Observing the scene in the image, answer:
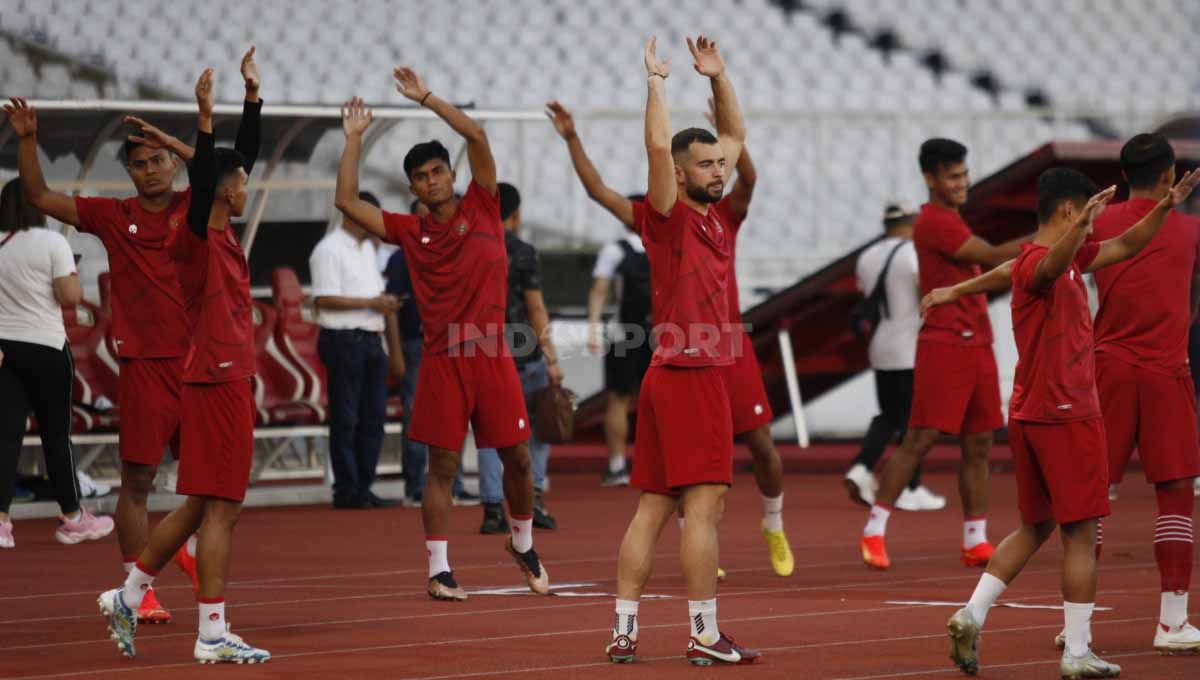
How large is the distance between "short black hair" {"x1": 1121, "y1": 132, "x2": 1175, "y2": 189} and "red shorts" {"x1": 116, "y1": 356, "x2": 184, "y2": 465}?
3.63 meters

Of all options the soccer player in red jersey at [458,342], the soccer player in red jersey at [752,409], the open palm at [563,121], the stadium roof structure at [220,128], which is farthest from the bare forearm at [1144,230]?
the stadium roof structure at [220,128]

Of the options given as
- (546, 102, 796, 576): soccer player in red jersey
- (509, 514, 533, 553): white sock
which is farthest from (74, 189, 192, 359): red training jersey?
(546, 102, 796, 576): soccer player in red jersey

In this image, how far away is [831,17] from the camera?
21078 mm

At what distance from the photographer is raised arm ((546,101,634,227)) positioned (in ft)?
23.9

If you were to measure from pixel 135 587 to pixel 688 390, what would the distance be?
6.53 feet

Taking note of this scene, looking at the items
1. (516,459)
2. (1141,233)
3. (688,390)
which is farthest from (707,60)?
(516,459)

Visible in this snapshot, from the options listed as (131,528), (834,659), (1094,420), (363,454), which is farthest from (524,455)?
(363,454)

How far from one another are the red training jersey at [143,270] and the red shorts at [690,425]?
2.19 metres

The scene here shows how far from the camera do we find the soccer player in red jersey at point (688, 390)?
594 centimetres

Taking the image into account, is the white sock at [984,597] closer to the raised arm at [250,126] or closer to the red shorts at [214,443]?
the red shorts at [214,443]

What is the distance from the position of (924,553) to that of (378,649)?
3.96 meters

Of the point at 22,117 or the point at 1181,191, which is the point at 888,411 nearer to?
the point at 1181,191

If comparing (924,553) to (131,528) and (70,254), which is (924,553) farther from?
(70,254)

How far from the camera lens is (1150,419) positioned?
6.46 metres
